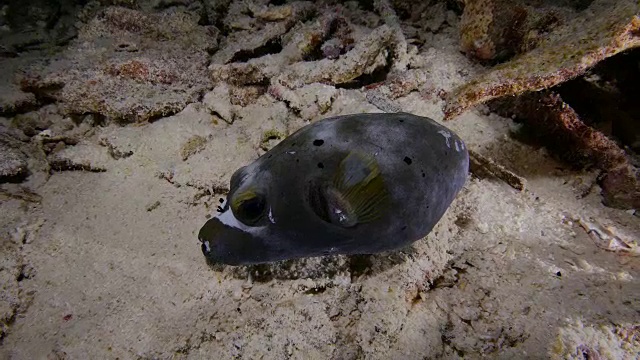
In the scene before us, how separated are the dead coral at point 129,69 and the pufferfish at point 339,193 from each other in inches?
75.3

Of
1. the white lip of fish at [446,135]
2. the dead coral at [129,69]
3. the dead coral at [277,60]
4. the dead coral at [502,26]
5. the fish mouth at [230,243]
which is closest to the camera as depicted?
the fish mouth at [230,243]

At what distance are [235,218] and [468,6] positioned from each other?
11.0 ft

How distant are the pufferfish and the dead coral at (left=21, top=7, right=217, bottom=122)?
6.28 feet

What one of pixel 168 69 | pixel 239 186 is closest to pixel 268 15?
pixel 168 69

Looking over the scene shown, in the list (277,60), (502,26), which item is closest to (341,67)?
(277,60)

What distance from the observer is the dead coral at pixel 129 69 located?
349 centimetres

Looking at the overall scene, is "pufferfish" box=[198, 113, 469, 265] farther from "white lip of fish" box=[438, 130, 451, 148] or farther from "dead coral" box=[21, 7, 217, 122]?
"dead coral" box=[21, 7, 217, 122]

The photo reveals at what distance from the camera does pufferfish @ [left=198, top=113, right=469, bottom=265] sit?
198 cm

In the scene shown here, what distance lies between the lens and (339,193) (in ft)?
6.34

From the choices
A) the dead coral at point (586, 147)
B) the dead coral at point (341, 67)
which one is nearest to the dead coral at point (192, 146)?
the dead coral at point (341, 67)

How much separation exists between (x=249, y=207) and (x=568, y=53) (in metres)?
2.51

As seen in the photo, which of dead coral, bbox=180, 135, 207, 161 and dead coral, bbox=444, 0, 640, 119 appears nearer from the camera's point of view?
dead coral, bbox=444, 0, 640, 119

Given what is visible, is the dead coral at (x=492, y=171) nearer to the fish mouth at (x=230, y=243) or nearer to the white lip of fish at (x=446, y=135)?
the white lip of fish at (x=446, y=135)

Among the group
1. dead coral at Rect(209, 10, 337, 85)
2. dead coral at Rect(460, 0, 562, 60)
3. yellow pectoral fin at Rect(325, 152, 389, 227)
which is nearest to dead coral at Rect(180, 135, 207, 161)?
dead coral at Rect(209, 10, 337, 85)
